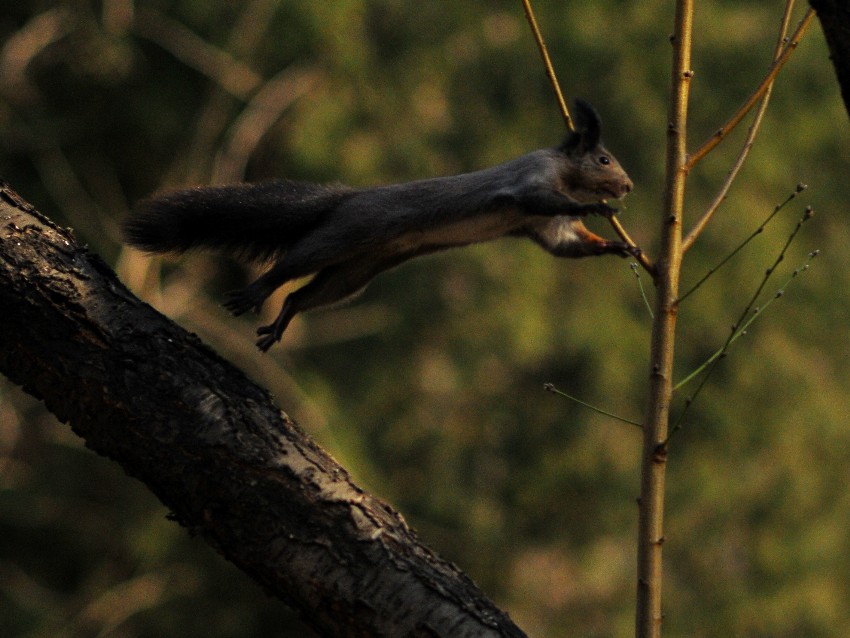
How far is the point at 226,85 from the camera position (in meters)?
8.15

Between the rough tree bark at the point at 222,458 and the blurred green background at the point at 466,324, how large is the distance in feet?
17.8

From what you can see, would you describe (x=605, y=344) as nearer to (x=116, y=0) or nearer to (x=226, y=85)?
(x=226, y=85)

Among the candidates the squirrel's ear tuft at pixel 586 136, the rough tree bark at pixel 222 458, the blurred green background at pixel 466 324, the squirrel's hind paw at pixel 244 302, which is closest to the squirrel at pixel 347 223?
the squirrel's hind paw at pixel 244 302

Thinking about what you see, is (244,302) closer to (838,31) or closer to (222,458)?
(222,458)

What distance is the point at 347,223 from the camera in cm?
273

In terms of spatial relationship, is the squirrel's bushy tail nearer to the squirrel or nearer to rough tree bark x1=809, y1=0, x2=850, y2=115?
the squirrel

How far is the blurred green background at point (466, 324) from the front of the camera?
7.96 m

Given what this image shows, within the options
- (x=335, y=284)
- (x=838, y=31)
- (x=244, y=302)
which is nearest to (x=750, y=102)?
(x=838, y=31)

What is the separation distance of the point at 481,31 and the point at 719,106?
5.60ft

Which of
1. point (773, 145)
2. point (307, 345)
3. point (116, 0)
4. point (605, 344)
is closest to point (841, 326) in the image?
point (773, 145)

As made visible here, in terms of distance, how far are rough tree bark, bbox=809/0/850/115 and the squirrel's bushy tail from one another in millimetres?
1234

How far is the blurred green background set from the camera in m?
7.96

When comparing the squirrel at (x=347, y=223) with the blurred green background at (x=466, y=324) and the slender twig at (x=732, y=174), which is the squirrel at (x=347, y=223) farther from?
the blurred green background at (x=466, y=324)

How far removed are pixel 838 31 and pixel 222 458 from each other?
1.13 metres
